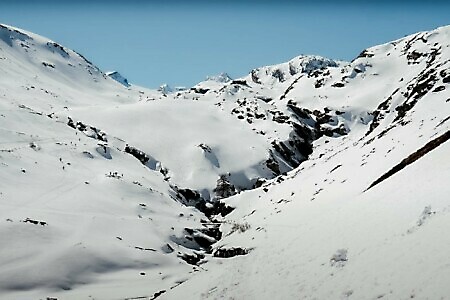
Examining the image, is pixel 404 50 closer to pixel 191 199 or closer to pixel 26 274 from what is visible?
pixel 191 199

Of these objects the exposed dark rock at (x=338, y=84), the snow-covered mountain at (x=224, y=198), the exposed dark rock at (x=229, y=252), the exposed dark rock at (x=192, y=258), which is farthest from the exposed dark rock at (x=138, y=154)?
the exposed dark rock at (x=338, y=84)

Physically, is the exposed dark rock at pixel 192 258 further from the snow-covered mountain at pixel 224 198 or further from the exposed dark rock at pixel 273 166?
the exposed dark rock at pixel 273 166

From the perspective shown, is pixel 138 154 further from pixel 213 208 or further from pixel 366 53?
pixel 366 53

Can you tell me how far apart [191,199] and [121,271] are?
115 feet

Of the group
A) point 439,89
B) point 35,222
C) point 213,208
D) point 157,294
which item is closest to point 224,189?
point 213,208

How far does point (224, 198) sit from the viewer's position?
68125mm

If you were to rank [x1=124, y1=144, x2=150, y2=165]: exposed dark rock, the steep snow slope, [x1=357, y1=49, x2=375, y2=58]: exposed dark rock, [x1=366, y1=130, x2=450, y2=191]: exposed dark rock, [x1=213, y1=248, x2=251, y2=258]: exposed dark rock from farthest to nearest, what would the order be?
[x1=357, y1=49, x2=375, y2=58]: exposed dark rock
[x1=124, y1=144, x2=150, y2=165]: exposed dark rock
[x1=213, y1=248, x2=251, y2=258]: exposed dark rock
[x1=366, y1=130, x2=450, y2=191]: exposed dark rock
the steep snow slope

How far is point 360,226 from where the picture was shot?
23.6 metres

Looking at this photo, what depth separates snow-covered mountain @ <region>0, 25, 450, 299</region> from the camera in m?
20.1

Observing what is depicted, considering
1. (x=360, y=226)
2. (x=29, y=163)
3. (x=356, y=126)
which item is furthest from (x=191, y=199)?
(x=356, y=126)

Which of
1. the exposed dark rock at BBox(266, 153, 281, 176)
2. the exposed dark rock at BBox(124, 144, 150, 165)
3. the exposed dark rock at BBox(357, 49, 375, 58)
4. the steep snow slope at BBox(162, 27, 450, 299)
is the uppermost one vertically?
the exposed dark rock at BBox(357, 49, 375, 58)

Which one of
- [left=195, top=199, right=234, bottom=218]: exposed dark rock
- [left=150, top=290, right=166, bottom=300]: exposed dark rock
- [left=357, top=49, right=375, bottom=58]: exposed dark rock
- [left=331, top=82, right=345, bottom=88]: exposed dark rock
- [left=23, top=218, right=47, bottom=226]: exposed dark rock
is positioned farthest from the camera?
[left=357, top=49, right=375, bottom=58]: exposed dark rock

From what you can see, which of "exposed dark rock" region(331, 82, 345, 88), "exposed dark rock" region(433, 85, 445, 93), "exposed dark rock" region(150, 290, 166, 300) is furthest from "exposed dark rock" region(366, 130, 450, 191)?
"exposed dark rock" region(331, 82, 345, 88)

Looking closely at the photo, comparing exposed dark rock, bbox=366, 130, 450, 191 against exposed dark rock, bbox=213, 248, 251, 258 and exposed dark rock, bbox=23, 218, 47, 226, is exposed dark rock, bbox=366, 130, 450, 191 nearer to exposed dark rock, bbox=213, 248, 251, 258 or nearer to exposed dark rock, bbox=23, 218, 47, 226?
exposed dark rock, bbox=213, 248, 251, 258
